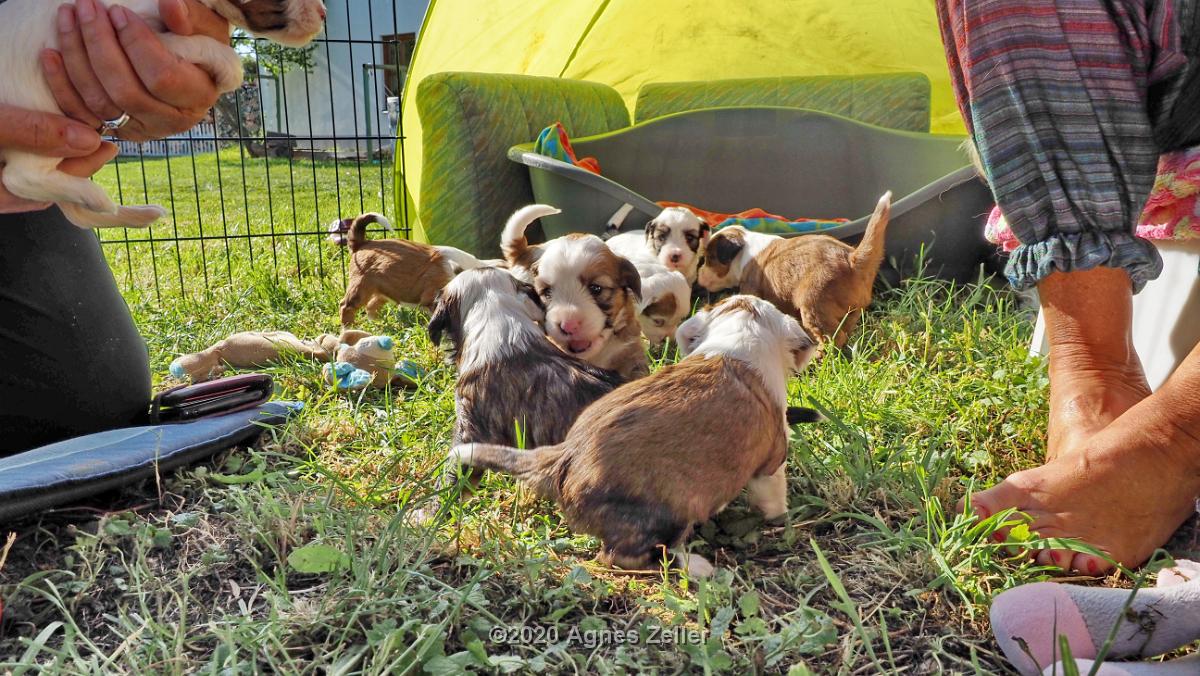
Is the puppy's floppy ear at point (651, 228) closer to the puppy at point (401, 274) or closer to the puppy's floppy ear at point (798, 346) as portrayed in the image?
the puppy at point (401, 274)

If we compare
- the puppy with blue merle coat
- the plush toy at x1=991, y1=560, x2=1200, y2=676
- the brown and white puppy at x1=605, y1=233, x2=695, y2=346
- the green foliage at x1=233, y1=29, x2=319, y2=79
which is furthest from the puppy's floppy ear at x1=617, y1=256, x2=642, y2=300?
the green foliage at x1=233, y1=29, x2=319, y2=79

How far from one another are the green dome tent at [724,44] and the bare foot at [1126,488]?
3.79 m

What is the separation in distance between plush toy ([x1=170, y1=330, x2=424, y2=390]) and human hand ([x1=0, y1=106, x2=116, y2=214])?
1.08 metres

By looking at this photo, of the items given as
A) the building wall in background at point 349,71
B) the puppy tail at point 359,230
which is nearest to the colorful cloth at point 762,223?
the puppy tail at point 359,230

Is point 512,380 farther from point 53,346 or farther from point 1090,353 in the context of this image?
point 1090,353

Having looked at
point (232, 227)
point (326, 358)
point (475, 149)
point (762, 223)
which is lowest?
point (232, 227)

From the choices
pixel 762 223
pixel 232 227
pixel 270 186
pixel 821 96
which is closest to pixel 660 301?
pixel 762 223

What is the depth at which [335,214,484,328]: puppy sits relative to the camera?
11.9 ft

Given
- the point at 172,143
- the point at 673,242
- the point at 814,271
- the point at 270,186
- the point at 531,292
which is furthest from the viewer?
the point at 172,143

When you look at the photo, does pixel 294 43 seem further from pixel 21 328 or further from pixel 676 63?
pixel 676 63

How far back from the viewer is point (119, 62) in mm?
1632

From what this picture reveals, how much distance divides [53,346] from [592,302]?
4.80ft

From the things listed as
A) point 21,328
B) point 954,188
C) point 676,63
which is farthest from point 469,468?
point 676,63

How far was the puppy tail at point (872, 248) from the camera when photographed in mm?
3084
